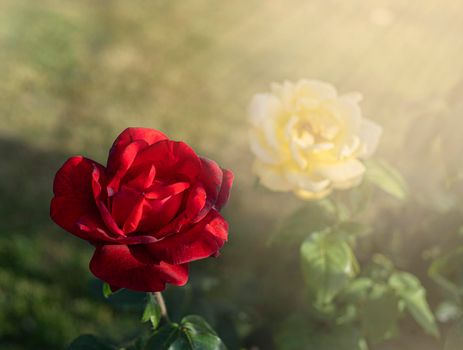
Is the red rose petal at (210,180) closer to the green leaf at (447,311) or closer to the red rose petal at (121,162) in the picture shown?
the red rose petal at (121,162)

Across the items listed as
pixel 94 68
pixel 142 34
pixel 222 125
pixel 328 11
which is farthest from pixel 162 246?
pixel 328 11

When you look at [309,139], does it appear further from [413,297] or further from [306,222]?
[413,297]

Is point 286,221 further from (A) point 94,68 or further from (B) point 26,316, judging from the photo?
(A) point 94,68

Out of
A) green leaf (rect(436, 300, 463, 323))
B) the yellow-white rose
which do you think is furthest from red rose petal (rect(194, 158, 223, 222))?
green leaf (rect(436, 300, 463, 323))

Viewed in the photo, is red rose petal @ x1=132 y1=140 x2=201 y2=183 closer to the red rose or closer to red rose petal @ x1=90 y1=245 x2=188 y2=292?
the red rose

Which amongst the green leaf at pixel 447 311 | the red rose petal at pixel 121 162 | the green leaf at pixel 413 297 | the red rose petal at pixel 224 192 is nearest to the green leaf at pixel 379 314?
the green leaf at pixel 413 297

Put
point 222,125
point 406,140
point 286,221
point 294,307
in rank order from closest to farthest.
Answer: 1. point 286,221
2. point 406,140
3. point 294,307
4. point 222,125

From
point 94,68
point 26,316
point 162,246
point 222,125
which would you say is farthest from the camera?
point 94,68

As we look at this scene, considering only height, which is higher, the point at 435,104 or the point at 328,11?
the point at 435,104
